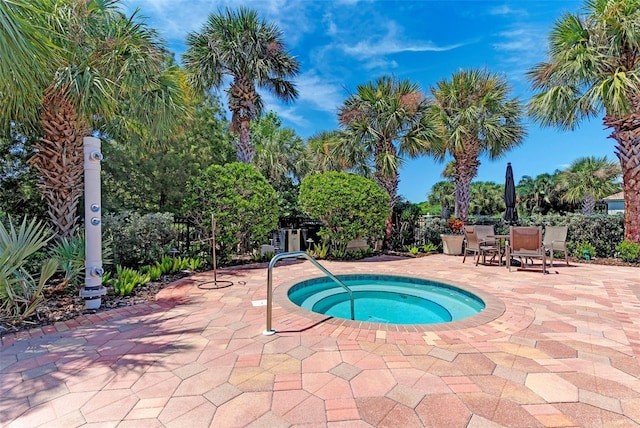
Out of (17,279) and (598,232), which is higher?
(598,232)

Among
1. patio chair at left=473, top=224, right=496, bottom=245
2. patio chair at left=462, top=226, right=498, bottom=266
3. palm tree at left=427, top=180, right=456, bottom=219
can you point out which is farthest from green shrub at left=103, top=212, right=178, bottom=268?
palm tree at left=427, top=180, right=456, bottom=219

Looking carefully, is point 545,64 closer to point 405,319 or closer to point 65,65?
point 405,319

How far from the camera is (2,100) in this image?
16.5 feet

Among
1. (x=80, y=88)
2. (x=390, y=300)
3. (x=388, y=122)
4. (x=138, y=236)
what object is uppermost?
(x=388, y=122)

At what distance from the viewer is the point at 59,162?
5.69 meters

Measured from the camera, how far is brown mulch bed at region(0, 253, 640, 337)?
3.79m

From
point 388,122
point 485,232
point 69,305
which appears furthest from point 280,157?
point 69,305

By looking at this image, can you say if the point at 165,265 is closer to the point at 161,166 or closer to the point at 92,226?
the point at 92,226

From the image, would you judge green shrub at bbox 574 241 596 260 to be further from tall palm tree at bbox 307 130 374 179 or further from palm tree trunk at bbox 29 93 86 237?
palm tree trunk at bbox 29 93 86 237

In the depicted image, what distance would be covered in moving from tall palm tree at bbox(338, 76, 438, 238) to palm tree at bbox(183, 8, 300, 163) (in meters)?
2.90

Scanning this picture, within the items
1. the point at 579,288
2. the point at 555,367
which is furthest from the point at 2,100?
the point at 579,288

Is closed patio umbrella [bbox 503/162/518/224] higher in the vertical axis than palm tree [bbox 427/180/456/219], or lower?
lower

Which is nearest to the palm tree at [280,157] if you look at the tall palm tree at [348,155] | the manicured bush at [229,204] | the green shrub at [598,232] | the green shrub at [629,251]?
the tall palm tree at [348,155]

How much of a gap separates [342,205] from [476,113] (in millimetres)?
7044
